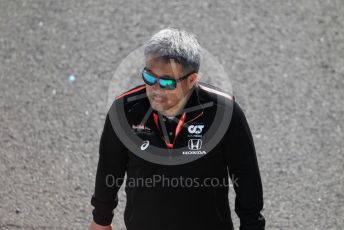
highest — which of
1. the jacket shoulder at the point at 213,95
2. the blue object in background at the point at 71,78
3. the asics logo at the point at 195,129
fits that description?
the jacket shoulder at the point at 213,95

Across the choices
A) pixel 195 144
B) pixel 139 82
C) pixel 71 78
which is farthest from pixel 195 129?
pixel 71 78

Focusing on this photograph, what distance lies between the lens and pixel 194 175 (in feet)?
11.2

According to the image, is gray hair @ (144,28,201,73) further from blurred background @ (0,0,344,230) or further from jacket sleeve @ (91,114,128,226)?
blurred background @ (0,0,344,230)

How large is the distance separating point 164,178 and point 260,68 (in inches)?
157

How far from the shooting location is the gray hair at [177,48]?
3.23 metres

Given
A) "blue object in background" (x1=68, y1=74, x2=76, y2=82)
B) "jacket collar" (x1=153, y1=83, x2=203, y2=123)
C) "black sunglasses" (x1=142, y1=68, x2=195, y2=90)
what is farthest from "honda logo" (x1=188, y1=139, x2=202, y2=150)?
"blue object in background" (x1=68, y1=74, x2=76, y2=82)

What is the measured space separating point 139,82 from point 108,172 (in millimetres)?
3288

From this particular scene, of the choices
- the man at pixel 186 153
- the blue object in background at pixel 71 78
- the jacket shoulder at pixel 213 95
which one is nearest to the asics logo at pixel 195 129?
the man at pixel 186 153

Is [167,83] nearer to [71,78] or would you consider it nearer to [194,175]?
[194,175]

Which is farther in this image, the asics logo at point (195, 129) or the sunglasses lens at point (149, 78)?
the asics logo at point (195, 129)

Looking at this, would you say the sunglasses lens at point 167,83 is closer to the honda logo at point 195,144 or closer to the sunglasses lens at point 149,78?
the sunglasses lens at point 149,78

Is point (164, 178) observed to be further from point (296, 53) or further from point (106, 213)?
point (296, 53)

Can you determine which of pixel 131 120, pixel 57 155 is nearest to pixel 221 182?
pixel 131 120

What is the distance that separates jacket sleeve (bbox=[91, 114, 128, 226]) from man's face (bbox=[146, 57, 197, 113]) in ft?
1.13
